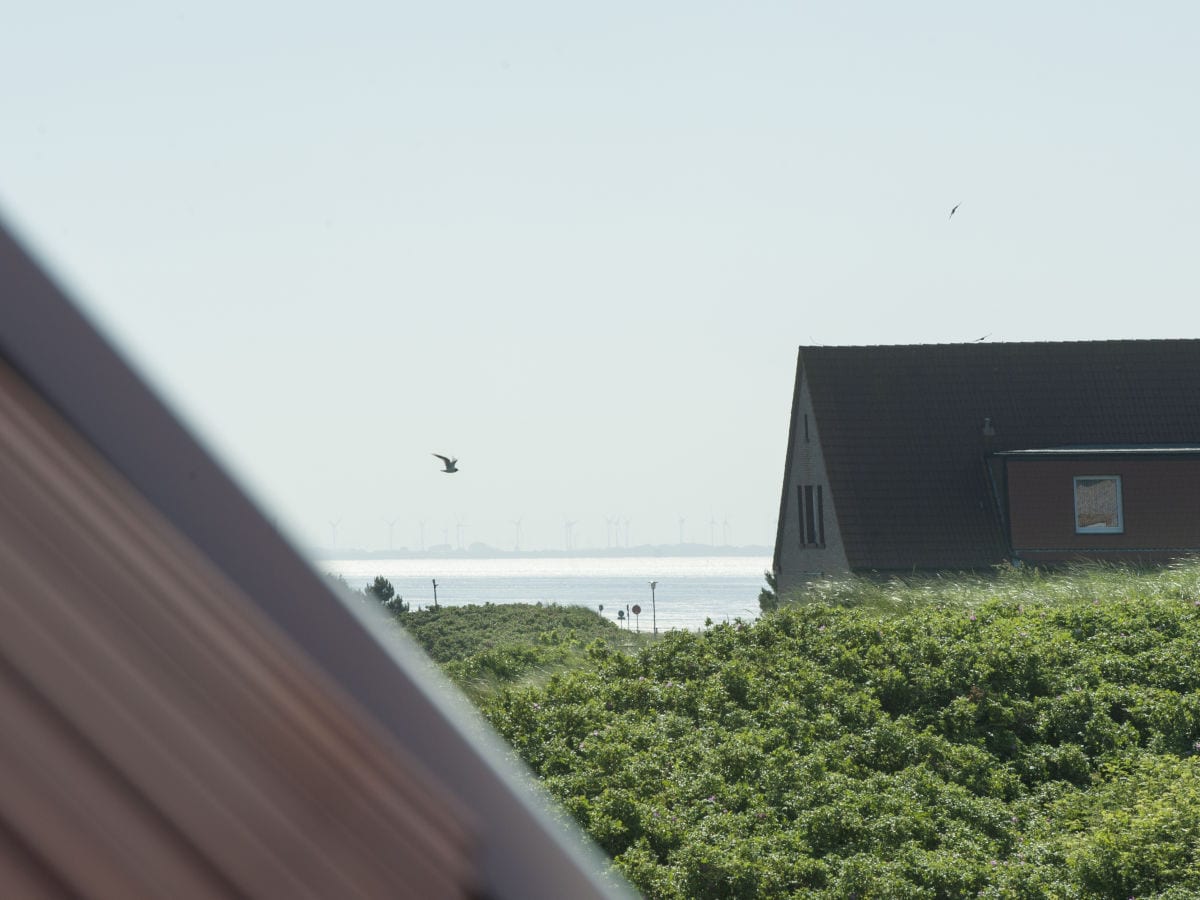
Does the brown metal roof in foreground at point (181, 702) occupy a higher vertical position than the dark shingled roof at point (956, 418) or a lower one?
lower

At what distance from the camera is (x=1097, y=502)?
24.6 meters

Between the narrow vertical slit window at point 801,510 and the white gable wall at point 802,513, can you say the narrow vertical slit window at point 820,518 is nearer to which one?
the white gable wall at point 802,513

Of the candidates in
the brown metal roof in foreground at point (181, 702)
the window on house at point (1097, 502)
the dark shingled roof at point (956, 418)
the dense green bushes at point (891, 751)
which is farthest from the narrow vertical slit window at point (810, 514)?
the brown metal roof in foreground at point (181, 702)

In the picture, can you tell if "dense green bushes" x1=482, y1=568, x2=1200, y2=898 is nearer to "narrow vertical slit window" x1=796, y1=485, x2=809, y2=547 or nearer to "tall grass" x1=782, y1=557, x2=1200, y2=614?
"tall grass" x1=782, y1=557, x2=1200, y2=614

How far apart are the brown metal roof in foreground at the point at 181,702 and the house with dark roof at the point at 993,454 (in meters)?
23.7

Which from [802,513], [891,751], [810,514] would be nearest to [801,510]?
[802,513]

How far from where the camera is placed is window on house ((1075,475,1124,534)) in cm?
2420

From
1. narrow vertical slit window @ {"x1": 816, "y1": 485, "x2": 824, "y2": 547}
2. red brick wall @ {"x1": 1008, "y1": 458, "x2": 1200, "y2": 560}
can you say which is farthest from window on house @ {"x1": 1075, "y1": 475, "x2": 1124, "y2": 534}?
narrow vertical slit window @ {"x1": 816, "y1": 485, "x2": 824, "y2": 547}

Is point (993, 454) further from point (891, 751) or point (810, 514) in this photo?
point (891, 751)

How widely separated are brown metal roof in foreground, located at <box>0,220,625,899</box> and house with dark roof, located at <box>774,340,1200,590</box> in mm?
23746

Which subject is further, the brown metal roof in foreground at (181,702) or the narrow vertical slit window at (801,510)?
the narrow vertical slit window at (801,510)

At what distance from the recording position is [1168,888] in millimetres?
8070

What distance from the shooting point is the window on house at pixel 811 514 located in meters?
26.4

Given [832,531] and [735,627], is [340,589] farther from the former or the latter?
[832,531]
